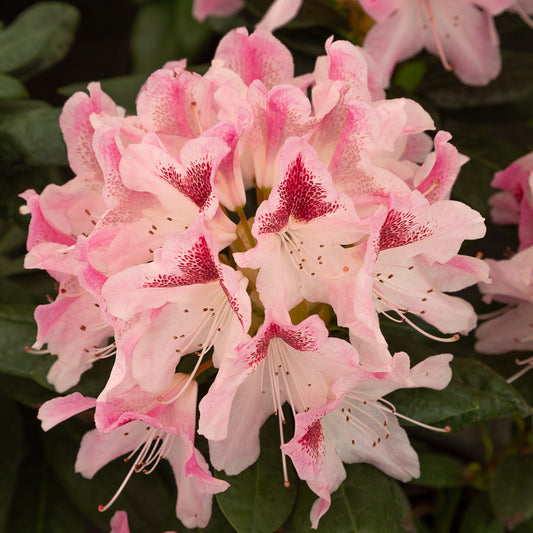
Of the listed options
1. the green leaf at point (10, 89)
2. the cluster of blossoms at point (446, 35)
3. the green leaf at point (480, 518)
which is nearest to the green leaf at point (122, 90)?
the green leaf at point (10, 89)

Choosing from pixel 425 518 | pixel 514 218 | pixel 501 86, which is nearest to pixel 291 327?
pixel 514 218

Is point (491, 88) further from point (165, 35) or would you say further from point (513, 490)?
point (165, 35)

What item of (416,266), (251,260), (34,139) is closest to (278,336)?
(251,260)

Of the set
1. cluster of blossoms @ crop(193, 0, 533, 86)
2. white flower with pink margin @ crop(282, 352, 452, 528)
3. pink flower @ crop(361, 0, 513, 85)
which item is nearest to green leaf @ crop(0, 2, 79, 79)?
cluster of blossoms @ crop(193, 0, 533, 86)

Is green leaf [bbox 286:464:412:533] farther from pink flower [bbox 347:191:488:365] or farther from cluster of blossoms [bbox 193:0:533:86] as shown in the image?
cluster of blossoms [bbox 193:0:533:86]

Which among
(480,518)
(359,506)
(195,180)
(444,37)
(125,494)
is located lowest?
(480,518)

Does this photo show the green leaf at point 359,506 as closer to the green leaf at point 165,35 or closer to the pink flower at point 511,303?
the pink flower at point 511,303
